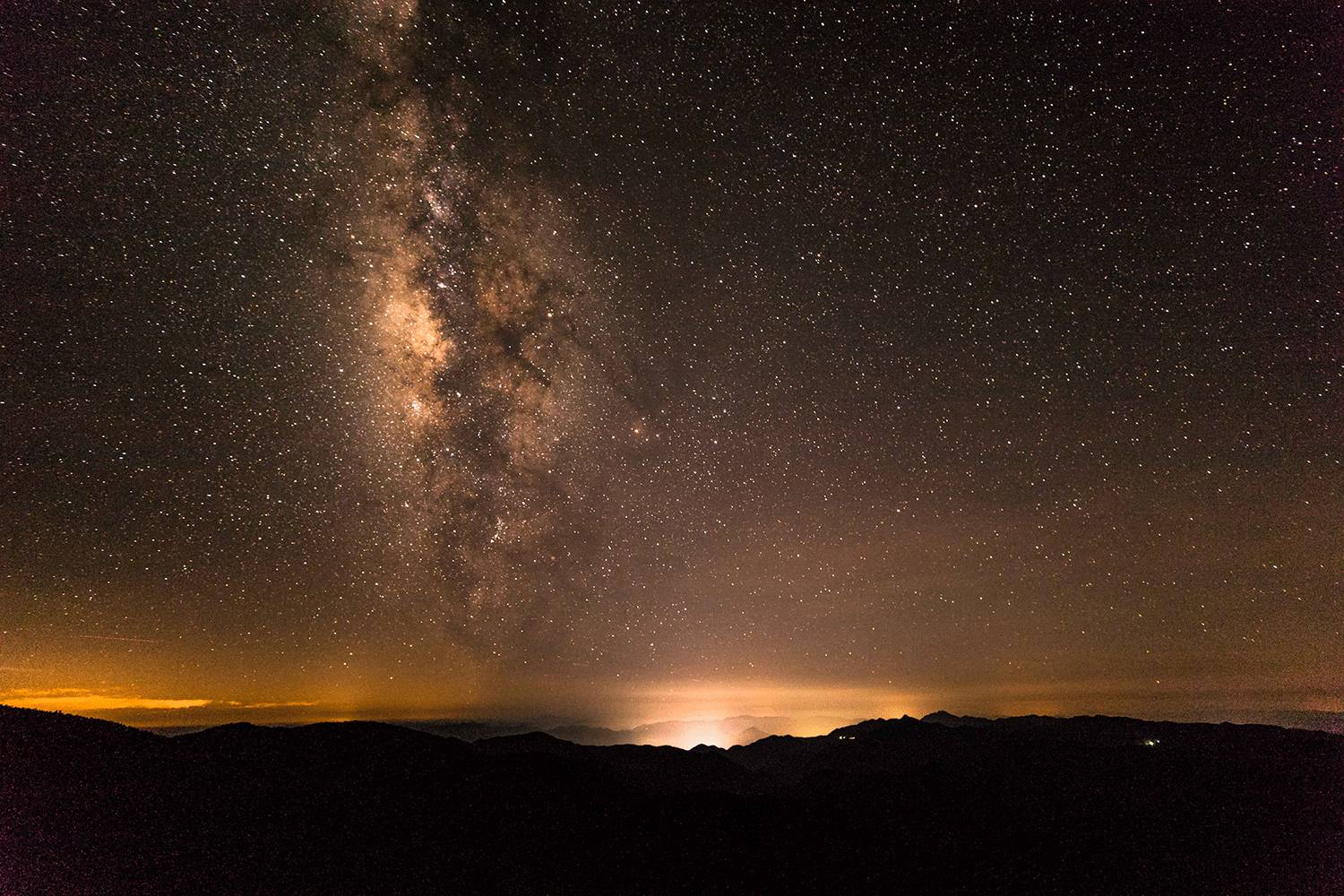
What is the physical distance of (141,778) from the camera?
64.4ft

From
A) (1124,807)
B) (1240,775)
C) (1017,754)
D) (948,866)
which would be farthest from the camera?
(1017,754)

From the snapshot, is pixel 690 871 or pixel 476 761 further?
pixel 476 761

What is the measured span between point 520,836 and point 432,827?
2.45m

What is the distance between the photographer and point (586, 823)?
69.7 ft

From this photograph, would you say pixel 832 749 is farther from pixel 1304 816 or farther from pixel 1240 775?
pixel 1304 816

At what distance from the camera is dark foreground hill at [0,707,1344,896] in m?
16.0

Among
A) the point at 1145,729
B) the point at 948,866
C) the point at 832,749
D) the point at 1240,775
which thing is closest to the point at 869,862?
the point at 948,866

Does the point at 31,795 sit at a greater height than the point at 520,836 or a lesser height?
greater

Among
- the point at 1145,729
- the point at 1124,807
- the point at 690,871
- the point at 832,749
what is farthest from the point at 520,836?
the point at 1145,729

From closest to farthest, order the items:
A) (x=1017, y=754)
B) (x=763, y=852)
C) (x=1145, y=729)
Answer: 1. (x=763, y=852)
2. (x=1017, y=754)
3. (x=1145, y=729)

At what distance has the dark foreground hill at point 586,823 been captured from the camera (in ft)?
52.5

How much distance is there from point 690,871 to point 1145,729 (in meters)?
45.3

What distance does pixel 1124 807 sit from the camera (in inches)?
882

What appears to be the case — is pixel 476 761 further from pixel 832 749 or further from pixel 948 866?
pixel 832 749
